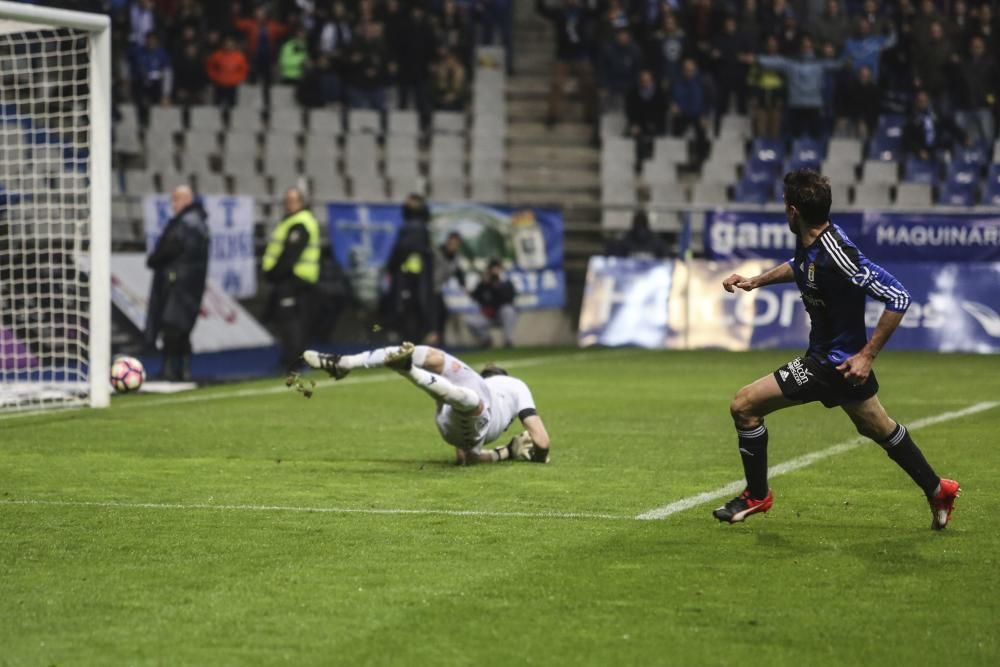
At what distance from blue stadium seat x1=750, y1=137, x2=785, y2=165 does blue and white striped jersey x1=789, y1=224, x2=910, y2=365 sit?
63.4ft

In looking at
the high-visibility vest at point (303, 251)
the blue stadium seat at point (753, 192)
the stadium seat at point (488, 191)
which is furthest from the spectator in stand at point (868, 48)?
the high-visibility vest at point (303, 251)

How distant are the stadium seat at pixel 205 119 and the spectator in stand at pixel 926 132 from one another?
1122 centimetres

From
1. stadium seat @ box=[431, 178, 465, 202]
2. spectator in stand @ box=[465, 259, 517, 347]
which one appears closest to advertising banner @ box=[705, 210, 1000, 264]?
spectator in stand @ box=[465, 259, 517, 347]

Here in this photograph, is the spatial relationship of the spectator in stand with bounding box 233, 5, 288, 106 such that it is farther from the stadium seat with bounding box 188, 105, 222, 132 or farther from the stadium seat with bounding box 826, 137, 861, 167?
the stadium seat with bounding box 826, 137, 861, 167

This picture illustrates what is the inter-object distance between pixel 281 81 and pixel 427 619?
24.3m

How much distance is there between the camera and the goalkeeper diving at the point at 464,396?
9.91 m

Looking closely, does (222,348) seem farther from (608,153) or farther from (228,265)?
(608,153)

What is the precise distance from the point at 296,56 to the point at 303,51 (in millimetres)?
151

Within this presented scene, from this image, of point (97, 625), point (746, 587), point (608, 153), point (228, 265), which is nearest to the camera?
point (97, 625)

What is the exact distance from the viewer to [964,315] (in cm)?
2281

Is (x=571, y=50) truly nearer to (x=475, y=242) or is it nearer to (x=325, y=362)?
(x=475, y=242)

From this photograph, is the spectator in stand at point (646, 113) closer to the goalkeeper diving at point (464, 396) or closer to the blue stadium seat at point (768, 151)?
the blue stadium seat at point (768, 151)

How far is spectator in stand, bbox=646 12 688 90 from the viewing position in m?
27.8

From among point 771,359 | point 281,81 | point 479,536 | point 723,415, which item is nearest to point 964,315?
point 771,359
